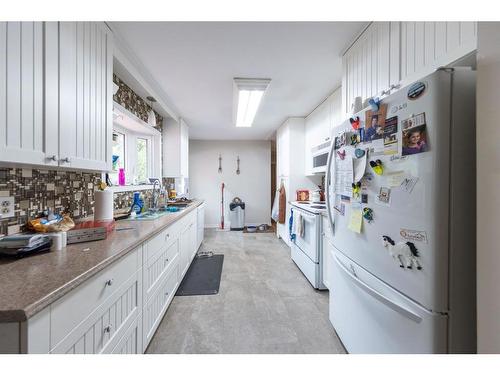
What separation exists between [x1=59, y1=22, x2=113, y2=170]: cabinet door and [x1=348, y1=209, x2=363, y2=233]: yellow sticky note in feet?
5.32

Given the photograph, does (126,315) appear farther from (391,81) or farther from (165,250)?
(391,81)

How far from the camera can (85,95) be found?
1.30 m

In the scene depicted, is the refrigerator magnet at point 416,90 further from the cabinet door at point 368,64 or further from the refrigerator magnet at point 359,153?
the cabinet door at point 368,64

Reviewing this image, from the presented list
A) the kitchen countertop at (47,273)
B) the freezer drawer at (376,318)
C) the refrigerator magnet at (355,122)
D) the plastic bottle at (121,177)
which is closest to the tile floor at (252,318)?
the freezer drawer at (376,318)

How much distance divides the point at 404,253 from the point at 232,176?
483 cm

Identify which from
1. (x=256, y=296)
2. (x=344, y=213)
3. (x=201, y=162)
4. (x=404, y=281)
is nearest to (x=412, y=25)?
(x=344, y=213)

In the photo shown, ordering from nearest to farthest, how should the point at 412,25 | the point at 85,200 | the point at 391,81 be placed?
the point at 412,25 < the point at 391,81 < the point at 85,200

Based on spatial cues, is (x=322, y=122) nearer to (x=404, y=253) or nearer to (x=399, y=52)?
(x=399, y=52)

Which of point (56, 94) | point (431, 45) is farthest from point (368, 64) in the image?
point (56, 94)

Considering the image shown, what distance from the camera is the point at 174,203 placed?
320 centimetres

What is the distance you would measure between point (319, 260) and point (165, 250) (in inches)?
62.5

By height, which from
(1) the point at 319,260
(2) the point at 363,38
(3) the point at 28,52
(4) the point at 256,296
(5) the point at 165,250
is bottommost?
(4) the point at 256,296

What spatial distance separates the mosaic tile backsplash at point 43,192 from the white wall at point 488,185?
206cm

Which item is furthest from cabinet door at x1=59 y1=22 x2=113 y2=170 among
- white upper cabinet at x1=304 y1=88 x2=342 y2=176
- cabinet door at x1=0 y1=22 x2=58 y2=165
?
white upper cabinet at x1=304 y1=88 x2=342 y2=176
